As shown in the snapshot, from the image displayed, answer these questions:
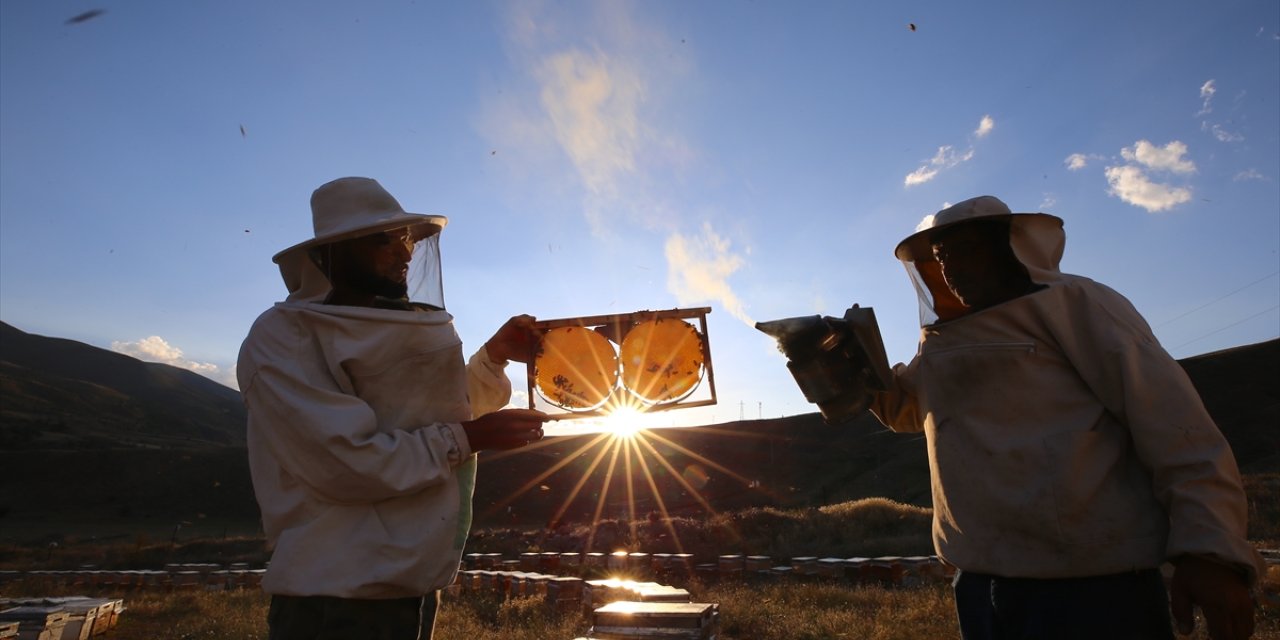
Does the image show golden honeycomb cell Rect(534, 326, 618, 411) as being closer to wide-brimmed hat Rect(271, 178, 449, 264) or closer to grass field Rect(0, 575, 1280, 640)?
→ wide-brimmed hat Rect(271, 178, 449, 264)

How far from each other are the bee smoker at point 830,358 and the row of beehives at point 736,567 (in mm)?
8619

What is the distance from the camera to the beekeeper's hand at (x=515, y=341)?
11.6ft

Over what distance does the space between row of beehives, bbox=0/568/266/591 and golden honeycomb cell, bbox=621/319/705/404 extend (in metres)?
15.3

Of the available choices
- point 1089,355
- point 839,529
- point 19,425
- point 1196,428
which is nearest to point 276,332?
point 1089,355

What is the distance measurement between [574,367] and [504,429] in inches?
41.2

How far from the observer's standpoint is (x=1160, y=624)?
2643 millimetres

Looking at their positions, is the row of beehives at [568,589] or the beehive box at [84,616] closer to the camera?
the row of beehives at [568,589]

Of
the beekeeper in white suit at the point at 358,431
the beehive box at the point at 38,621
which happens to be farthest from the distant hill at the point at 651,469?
the beekeeper in white suit at the point at 358,431

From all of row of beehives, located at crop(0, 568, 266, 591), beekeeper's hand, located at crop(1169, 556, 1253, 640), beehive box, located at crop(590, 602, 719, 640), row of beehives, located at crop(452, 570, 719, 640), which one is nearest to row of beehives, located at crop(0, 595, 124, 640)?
row of beehives, located at crop(0, 568, 266, 591)

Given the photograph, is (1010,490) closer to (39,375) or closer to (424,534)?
(424,534)

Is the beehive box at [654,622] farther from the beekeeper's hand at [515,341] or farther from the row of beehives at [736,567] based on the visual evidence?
the row of beehives at [736,567]

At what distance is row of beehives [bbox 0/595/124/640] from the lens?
8523 millimetres

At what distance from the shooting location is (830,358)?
360 centimetres

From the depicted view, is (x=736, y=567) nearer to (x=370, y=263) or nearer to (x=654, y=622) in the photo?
(x=654, y=622)
